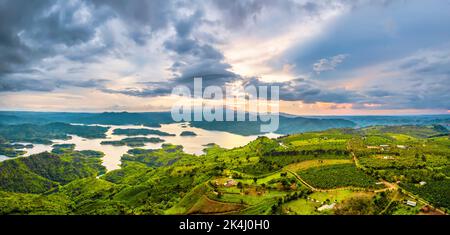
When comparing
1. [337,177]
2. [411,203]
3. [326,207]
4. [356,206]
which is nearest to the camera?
[411,203]

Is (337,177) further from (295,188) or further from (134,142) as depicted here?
(134,142)

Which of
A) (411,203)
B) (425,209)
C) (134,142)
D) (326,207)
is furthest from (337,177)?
(134,142)

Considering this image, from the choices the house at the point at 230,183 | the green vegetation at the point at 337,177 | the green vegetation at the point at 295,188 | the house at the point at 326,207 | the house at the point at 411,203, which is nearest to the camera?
the house at the point at 411,203

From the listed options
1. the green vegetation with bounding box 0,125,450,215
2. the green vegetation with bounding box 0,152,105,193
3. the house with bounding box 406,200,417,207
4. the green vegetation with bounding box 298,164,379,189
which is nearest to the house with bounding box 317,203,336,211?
the green vegetation with bounding box 0,125,450,215

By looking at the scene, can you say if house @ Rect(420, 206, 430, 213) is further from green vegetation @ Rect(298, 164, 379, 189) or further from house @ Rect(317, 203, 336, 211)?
house @ Rect(317, 203, 336, 211)

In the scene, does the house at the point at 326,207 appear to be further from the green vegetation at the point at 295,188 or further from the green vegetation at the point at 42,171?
the green vegetation at the point at 42,171

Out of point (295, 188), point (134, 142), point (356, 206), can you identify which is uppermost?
point (356, 206)

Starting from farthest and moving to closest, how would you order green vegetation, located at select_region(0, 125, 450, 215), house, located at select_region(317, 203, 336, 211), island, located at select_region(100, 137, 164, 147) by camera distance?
island, located at select_region(100, 137, 164, 147) < green vegetation, located at select_region(0, 125, 450, 215) < house, located at select_region(317, 203, 336, 211)

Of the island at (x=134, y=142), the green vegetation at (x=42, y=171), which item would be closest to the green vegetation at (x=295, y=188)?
the green vegetation at (x=42, y=171)
